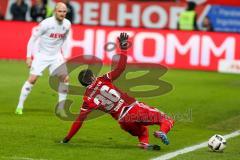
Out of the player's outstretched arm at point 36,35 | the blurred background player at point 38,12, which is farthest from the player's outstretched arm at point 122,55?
the blurred background player at point 38,12

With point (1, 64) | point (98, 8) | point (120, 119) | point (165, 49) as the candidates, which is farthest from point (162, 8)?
point (120, 119)

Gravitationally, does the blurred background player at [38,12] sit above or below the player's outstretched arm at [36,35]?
below

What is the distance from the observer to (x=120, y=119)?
12.5 m

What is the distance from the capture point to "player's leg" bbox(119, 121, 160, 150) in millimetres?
12430

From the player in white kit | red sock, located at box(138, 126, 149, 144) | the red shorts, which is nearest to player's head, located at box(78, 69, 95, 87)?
the red shorts

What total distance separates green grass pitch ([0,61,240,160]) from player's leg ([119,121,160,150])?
0.52ft

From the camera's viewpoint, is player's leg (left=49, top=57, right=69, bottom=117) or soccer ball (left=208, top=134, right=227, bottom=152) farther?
player's leg (left=49, top=57, right=69, bottom=117)

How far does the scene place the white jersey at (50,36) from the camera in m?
16.5

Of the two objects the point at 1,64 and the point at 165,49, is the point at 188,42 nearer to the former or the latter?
the point at 165,49

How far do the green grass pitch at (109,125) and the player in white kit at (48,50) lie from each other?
0.58 m

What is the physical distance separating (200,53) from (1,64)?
664 cm

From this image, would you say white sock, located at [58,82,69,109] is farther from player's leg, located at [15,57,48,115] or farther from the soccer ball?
the soccer ball

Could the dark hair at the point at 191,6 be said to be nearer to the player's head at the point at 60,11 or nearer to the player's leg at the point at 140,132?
the player's head at the point at 60,11

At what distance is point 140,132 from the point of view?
12.7 meters
